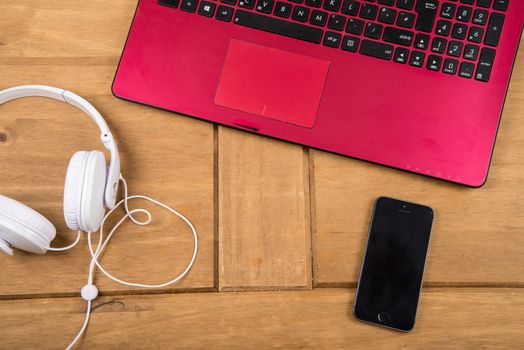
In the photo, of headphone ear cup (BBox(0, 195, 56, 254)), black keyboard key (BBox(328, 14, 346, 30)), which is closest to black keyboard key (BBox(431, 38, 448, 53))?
black keyboard key (BBox(328, 14, 346, 30))

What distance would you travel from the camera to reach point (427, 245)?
63 centimetres

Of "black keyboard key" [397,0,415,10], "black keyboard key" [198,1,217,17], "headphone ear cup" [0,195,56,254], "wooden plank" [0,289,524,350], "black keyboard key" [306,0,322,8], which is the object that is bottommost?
"wooden plank" [0,289,524,350]

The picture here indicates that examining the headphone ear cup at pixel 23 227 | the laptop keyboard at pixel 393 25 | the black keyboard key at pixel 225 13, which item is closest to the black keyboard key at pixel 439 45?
the laptop keyboard at pixel 393 25

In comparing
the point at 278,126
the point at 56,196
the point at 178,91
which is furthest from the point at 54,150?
the point at 278,126

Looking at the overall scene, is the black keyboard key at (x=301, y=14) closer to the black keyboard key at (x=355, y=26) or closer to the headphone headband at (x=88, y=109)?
the black keyboard key at (x=355, y=26)

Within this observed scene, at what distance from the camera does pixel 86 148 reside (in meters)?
0.67

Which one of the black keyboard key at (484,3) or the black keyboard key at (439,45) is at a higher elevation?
the black keyboard key at (484,3)

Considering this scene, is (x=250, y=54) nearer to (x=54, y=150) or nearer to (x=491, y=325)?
(x=54, y=150)

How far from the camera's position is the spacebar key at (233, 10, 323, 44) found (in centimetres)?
66

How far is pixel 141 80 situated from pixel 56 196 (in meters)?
0.17

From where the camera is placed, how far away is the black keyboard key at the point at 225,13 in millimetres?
670

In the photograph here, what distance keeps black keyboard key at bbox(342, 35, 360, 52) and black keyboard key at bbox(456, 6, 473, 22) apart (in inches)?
4.8

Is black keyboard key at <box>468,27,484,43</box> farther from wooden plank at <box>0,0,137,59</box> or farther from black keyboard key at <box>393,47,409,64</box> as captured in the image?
wooden plank at <box>0,0,137,59</box>

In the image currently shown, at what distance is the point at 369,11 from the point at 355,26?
2 cm
